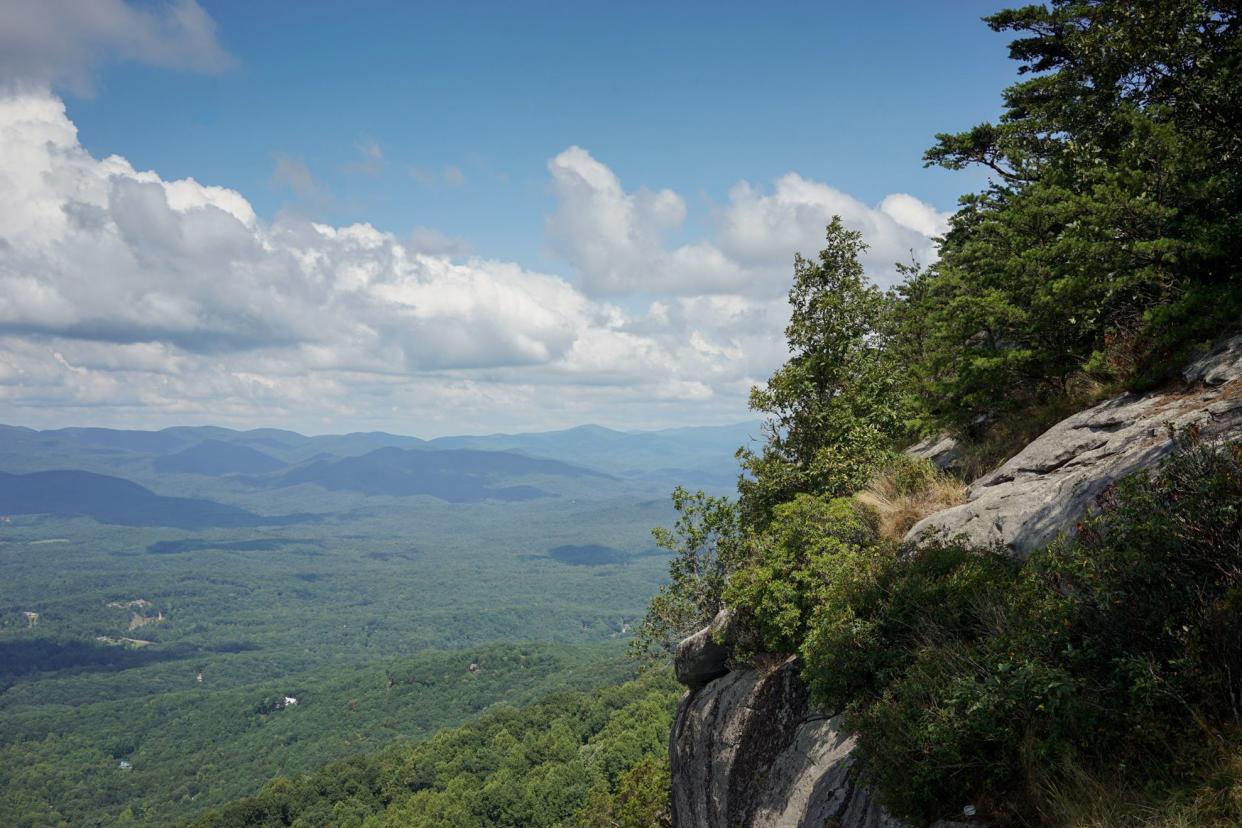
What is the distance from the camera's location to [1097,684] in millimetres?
5355

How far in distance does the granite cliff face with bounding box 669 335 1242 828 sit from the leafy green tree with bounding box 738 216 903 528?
5.76 meters

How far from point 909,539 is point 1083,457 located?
9.80 ft

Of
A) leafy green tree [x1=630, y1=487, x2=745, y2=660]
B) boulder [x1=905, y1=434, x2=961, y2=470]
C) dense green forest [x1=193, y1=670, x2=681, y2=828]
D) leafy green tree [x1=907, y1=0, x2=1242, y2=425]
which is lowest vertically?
dense green forest [x1=193, y1=670, x2=681, y2=828]

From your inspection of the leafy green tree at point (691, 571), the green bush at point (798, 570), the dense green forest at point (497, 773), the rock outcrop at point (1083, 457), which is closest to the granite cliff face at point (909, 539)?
the rock outcrop at point (1083, 457)

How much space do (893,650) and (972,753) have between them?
2.34m

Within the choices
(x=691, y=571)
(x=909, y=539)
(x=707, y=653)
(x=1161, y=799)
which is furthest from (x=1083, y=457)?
(x=691, y=571)

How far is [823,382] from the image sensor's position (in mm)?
19375

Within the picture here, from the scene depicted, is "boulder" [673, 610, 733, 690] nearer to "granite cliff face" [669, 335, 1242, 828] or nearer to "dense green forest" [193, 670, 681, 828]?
"granite cliff face" [669, 335, 1242, 828]

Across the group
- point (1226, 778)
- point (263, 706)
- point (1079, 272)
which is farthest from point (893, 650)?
point (263, 706)

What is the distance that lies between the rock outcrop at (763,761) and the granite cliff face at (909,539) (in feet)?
0.08

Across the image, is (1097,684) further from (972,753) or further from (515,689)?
(515,689)

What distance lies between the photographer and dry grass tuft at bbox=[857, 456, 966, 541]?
1224cm

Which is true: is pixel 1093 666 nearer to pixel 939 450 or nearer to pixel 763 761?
pixel 763 761

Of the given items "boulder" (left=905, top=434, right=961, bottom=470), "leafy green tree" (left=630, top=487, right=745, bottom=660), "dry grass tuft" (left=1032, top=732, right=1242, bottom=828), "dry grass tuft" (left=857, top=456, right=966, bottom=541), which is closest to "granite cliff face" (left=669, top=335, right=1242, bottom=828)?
"dry grass tuft" (left=857, top=456, right=966, bottom=541)
